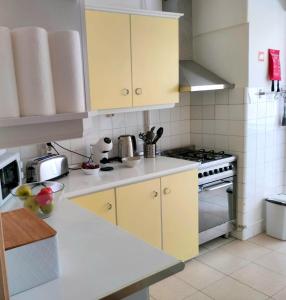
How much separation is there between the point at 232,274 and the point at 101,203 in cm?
124

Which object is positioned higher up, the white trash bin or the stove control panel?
the stove control panel

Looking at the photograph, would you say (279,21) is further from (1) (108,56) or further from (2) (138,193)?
(2) (138,193)

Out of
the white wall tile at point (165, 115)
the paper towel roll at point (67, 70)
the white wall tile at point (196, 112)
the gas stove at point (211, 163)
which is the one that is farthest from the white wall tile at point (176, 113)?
the paper towel roll at point (67, 70)

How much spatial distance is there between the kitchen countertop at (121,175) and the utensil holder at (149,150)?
7 centimetres

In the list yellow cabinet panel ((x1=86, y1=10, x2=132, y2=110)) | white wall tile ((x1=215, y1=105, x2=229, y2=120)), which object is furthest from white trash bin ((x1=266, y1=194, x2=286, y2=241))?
yellow cabinet panel ((x1=86, y1=10, x2=132, y2=110))

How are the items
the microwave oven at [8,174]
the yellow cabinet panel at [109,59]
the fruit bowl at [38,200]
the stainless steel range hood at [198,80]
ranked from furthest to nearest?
the stainless steel range hood at [198,80], the yellow cabinet panel at [109,59], the microwave oven at [8,174], the fruit bowl at [38,200]

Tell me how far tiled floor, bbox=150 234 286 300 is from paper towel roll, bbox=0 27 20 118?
1950 millimetres

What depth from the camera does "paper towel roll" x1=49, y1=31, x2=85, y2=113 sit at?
792 mm

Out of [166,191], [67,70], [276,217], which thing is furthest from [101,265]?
[276,217]

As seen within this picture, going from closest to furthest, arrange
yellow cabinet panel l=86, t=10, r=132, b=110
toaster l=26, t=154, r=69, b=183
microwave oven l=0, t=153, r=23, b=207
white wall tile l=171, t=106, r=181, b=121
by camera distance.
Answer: microwave oven l=0, t=153, r=23, b=207 → toaster l=26, t=154, r=69, b=183 → yellow cabinet panel l=86, t=10, r=132, b=110 → white wall tile l=171, t=106, r=181, b=121

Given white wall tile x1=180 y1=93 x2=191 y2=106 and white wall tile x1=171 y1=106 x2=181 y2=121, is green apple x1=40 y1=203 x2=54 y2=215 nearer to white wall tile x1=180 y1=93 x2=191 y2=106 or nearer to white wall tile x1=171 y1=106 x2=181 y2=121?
white wall tile x1=171 y1=106 x2=181 y2=121

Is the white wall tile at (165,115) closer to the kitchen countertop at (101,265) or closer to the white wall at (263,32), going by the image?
the white wall at (263,32)

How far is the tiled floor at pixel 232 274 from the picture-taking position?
2.27 metres

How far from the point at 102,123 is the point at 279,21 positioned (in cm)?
195
